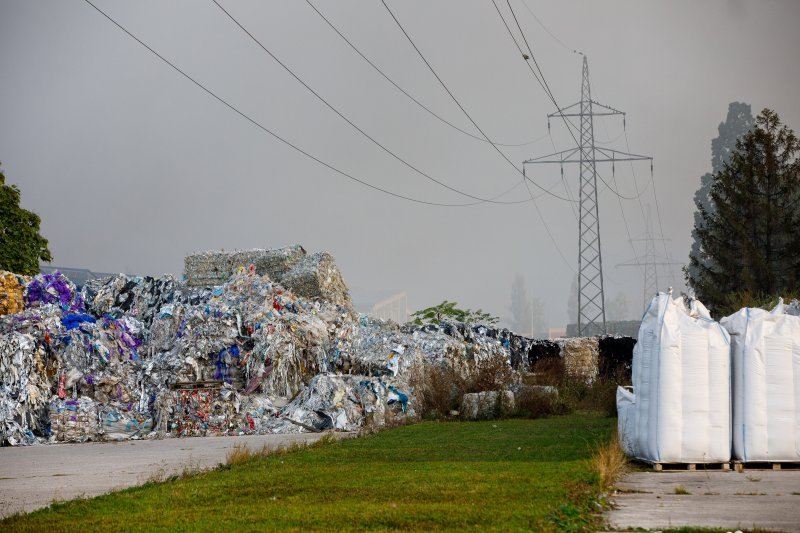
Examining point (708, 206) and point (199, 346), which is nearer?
point (199, 346)

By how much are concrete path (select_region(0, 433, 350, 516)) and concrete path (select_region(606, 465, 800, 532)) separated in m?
5.89

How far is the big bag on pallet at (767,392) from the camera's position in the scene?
11859mm

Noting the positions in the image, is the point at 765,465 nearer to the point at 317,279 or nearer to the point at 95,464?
the point at 95,464

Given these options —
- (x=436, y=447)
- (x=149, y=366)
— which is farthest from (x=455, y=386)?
(x=436, y=447)

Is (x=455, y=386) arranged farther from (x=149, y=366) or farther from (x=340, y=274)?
(x=340, y=274)

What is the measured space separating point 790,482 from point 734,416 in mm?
1656

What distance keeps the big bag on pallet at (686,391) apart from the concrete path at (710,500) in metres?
0.34

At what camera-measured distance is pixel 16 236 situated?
40625 mm

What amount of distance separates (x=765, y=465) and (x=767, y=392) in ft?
3.00

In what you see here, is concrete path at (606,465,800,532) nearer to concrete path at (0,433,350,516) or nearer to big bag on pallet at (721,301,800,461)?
big bag on pallet at (721,301,800,461)

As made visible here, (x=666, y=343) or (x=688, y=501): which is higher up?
(x=666, y=343)

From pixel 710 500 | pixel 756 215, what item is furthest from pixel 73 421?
pixel 756 215

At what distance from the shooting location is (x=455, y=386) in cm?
2398

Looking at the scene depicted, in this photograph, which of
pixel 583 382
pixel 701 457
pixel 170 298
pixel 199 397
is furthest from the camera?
pixel 170 298
